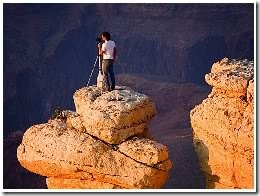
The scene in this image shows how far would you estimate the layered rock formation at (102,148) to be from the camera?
845 cm

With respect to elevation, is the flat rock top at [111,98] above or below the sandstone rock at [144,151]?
above

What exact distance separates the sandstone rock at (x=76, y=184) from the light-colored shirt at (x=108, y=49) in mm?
2143

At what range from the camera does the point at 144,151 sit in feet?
27.7

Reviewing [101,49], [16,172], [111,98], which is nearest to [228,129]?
[111,98]

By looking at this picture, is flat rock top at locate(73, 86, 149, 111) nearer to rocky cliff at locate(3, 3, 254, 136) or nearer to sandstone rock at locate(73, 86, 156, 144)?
sandstone rock at locate(73, 86, 156, 144)

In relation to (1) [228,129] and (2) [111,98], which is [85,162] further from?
(1) [228,129]

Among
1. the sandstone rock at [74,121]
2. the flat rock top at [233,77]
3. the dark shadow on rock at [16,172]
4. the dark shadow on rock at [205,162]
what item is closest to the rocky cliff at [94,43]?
the dark shadow on rock at [16,172]

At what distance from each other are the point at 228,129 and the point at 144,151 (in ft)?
4.87

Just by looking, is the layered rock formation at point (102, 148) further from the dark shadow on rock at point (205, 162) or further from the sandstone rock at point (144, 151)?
the dark shadow on rock at point (205, 162)

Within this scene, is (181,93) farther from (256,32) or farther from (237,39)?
Result: (256,32)

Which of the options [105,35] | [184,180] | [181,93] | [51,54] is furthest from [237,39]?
[105,35]

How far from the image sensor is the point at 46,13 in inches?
1040

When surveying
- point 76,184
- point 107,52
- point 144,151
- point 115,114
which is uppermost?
point 107,52

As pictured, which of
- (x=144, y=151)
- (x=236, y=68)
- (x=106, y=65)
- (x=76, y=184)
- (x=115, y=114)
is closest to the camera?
(x=144, y=151)
